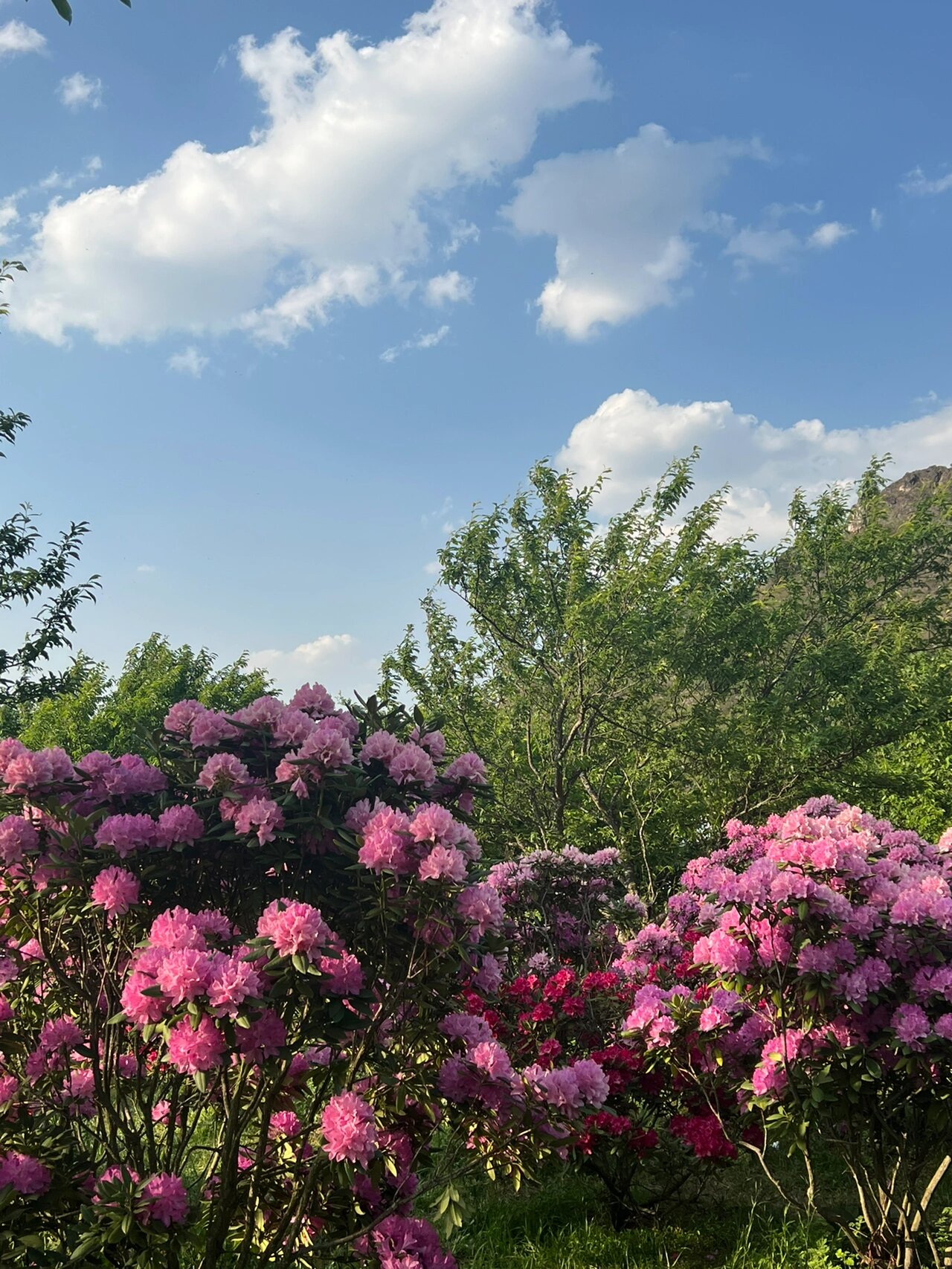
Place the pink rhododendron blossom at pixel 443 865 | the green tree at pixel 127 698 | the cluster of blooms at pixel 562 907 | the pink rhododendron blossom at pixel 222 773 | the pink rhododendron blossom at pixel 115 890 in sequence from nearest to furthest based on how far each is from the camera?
the pink rhododendron blossom at pixel 443 865 → the pink rhododendron blossom at pixel 115 890 → the pink rhododendron blossom at pixel 222 773 → the cluster of blooms at pixel 562 907 → the green tree at pixel 127 698

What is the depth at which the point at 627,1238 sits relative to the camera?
4.21m

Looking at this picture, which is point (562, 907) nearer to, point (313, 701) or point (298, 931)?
point (313, 701)

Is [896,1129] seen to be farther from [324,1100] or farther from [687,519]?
[687,519]

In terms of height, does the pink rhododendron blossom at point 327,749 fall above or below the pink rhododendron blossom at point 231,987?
above

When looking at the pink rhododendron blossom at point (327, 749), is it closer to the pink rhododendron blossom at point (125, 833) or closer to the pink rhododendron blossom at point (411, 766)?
the pink rhododendron blossom at point (411, 766)

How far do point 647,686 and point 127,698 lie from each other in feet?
52.3

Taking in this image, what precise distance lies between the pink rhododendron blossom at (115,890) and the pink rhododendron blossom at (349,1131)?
0.84m

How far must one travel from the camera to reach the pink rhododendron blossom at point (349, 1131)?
256 cm

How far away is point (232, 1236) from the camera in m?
3.67

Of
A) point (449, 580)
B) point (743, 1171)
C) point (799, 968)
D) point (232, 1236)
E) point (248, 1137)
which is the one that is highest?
point (449, 580)

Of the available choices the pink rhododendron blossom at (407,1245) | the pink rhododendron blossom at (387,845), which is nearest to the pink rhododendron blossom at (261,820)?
the pink rhododendron blossom at (387,845)

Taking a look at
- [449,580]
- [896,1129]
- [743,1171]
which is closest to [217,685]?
[449,580]

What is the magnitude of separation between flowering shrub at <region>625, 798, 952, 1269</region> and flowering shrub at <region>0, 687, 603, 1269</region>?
2.85 feet

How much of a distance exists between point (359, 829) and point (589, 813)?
8895 millimetres
